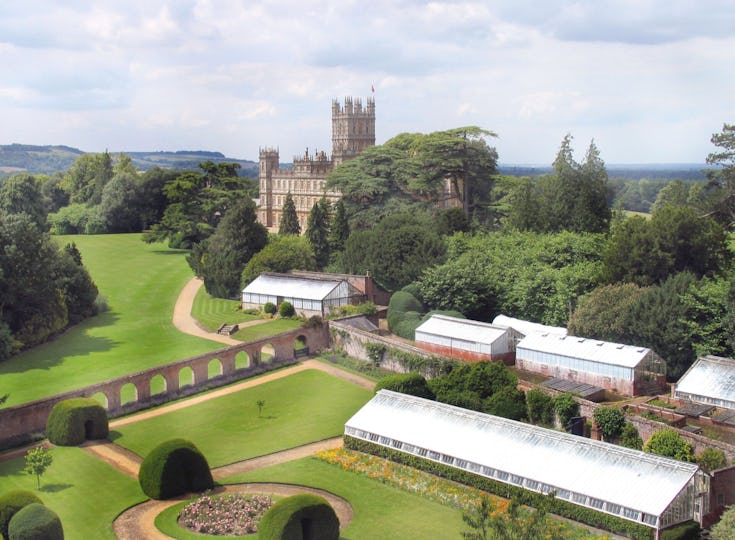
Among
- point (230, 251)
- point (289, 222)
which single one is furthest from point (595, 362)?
point (289, 222)

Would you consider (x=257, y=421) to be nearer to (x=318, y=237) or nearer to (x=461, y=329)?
(x=461, y=329)

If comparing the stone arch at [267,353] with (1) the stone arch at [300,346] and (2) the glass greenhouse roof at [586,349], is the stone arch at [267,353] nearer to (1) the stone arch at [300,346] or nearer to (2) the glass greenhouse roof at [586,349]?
(1) the stone arch at [300,346]

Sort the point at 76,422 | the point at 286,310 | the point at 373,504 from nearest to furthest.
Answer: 1. the point at 373,504
2. the point at 76,422
3. the point at 286,310

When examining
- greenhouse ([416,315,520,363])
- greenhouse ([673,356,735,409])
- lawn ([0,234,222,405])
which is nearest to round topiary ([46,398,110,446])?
lawn ([0,234,222,405])

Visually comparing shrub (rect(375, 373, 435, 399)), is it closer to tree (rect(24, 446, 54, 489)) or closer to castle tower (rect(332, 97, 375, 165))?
tree (rect(24, 446, 54, 489))

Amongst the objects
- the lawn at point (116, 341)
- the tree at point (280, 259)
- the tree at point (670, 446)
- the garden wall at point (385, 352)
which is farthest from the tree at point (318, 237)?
the tree at point (670, 446)
